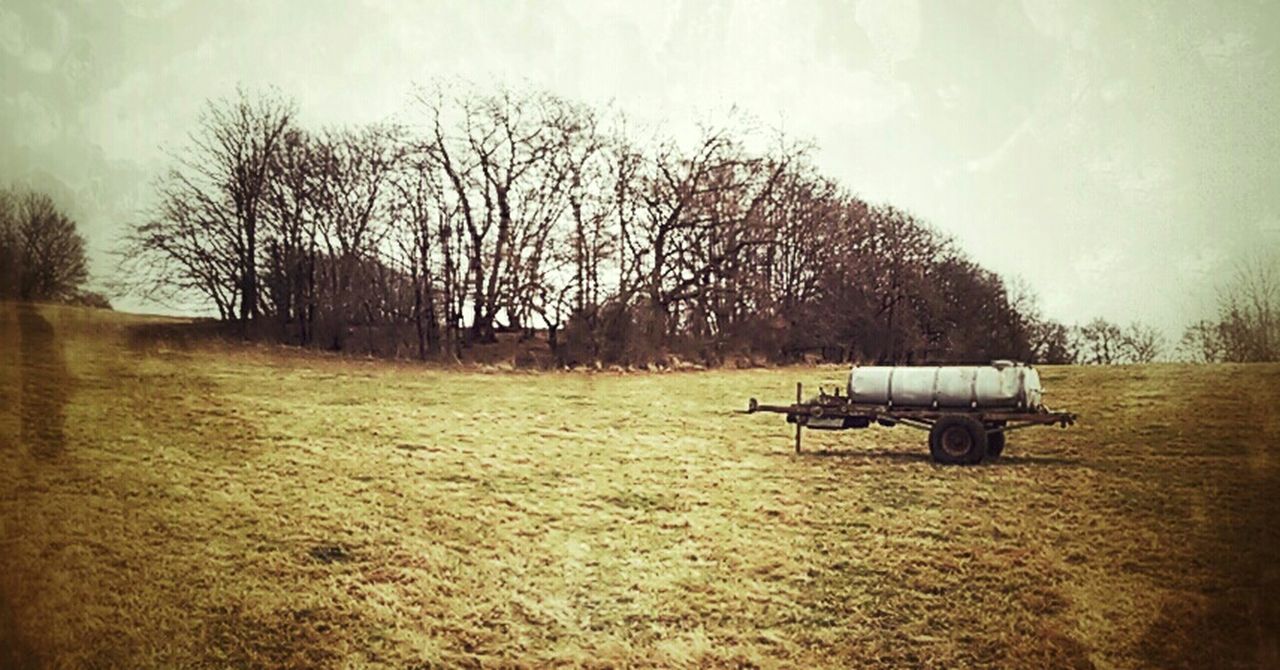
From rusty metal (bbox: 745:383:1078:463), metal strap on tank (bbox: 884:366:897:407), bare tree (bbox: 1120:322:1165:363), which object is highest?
bare tree (bbox: 1120:322:1165:363)

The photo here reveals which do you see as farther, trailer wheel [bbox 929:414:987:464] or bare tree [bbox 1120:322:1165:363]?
trailer wheel [bbox 929:414:987:464]

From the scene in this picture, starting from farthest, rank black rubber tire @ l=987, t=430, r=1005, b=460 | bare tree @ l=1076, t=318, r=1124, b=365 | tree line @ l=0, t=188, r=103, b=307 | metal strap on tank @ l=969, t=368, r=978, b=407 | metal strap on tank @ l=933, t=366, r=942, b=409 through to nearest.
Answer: metal strap on tank @ l=933, t=366, r=942, b=409
metal strap on tank @ l=969, t=368, r=978, b=407
black rubber tire @ l=987, t=430, r=1005, b=460
bare tree @ l=1076, t=318, r=1124, b=365
tree line @ l=0, t=188, r=103, b=307

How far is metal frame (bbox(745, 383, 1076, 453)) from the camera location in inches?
182

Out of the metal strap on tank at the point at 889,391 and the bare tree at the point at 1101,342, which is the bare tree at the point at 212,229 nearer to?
the metal strap on tank at the point at 889,391

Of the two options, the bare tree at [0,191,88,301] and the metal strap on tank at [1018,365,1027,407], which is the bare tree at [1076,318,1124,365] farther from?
the bare tree at [0,191,88,301]

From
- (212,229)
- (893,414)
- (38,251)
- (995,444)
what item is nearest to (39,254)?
(38,251)

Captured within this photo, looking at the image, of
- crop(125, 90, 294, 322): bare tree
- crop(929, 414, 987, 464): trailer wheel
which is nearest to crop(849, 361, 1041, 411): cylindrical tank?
crop(929, 414, 987, 464): trailer wheel

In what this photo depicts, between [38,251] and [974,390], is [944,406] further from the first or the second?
[38,251]

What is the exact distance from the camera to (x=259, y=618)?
3.42 metres

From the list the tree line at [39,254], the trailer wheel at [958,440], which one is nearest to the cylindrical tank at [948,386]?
the trailer wheel at [958,440]

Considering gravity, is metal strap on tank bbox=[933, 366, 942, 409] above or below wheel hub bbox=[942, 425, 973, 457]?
above

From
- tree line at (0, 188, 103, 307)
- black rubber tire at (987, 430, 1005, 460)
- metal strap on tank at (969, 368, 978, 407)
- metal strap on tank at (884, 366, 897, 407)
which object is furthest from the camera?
metal strap on tank at (884, 366, 897, 407)

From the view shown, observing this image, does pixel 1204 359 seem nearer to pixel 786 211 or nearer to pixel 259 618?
pixel 786 211

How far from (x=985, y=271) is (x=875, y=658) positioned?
2.09 m
